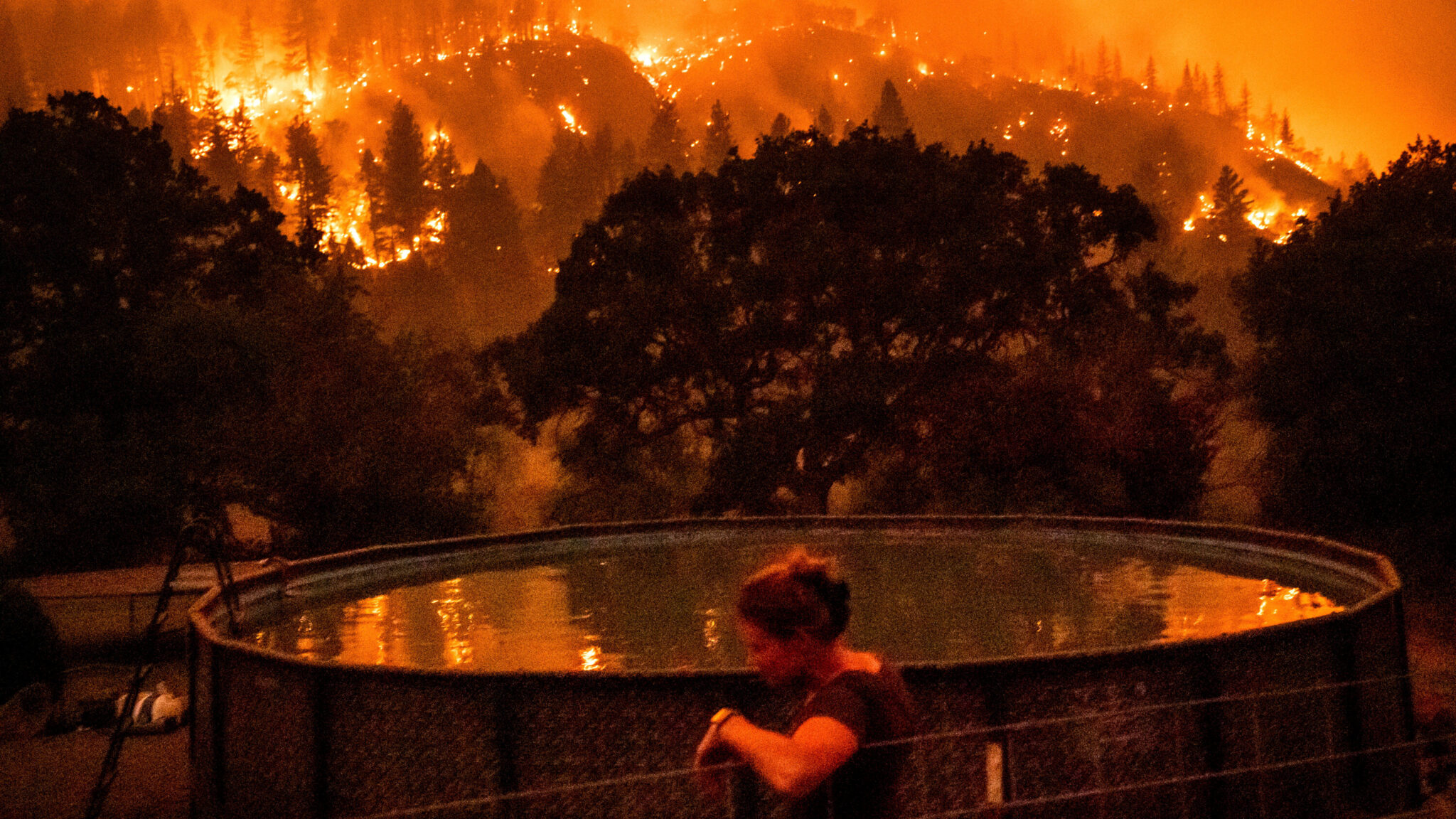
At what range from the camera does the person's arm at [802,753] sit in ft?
9.86

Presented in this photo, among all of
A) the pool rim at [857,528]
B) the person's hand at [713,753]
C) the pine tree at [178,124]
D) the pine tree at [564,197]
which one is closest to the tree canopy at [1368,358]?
the pool rim at [857,528]

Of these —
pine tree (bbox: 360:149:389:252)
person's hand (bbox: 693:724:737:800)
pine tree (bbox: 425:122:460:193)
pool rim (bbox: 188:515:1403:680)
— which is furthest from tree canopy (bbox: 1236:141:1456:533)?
pine tree (bbox: 425:122:460:193)

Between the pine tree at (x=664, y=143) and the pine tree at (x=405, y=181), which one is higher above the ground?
the pine tree at (x=664, y=143)

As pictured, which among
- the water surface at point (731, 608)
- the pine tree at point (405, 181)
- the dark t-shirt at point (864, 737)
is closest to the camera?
the dark t-shirt at point (864, 737)

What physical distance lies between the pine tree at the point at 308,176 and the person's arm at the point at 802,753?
9102 centimetres

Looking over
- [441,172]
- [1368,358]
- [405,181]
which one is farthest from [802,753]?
[441,172]

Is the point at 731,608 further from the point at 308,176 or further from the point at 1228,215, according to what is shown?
the point at 1228,215

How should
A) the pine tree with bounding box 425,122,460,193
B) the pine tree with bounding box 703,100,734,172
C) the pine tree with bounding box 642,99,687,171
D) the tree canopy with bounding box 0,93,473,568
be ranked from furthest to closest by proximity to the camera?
1. the pine tree with bounding box 642,99,687,171
2. the pine tree with bounding box 703,100,734,172
3. the pine tree with bounding box 425,122,460,193
4. the tree canopy with bounding box 0,93,473,568

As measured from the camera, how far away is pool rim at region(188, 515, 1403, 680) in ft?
21.0

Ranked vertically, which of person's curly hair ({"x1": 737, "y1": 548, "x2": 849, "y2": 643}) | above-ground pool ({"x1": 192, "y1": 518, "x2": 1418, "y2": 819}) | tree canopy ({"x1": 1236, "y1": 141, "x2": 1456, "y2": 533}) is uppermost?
tree canopy ({"x1": 1236, "y1": 141, "x2": 1456, "y2": 533})

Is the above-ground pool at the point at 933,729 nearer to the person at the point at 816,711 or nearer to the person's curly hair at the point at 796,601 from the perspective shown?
the person at the point at 816,711

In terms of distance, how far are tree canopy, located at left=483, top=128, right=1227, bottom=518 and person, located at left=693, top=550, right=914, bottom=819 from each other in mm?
19833

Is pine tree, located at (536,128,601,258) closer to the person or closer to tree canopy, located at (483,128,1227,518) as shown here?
tree canopy, located at (483,128,1227,518)

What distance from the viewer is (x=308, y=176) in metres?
99.9
